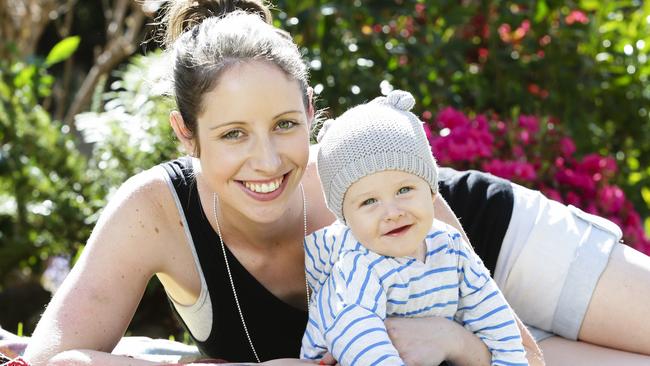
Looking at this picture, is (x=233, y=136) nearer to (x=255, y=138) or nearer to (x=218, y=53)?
(x=255, y=138)

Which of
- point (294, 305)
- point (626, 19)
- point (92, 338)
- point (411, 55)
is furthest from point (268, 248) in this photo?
point (626, 19)

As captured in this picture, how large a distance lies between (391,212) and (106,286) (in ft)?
2.65

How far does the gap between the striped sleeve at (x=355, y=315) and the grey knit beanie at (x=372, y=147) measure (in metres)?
0.17

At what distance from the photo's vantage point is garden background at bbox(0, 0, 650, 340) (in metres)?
4.21

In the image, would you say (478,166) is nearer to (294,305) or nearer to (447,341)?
(294,305)

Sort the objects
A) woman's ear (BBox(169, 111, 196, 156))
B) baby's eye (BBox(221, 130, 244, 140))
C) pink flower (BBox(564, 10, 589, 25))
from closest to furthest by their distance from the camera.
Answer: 1. baby's eye (BBox(221, 130, 244, 140))
2. woman's ear (BBox(169, 111, 196, 156))
3. pink flower (BBox(564, 10, 589, 25))

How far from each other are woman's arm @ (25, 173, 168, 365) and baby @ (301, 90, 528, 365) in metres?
0.51

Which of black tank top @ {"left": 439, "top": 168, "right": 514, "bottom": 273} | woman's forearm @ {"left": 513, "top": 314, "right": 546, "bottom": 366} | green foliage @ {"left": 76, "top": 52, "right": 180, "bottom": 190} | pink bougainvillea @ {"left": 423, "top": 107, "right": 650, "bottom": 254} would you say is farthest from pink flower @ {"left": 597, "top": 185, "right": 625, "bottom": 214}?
green foliage @ {"left": 76, "top": 52, "right": 180, "bottom": 190}

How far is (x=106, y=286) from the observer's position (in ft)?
8.37

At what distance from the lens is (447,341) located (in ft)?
7.63

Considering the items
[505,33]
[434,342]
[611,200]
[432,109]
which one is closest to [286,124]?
[434,342]

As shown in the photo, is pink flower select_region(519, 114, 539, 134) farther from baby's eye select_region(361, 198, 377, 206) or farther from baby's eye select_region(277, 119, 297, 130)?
baby's eye select_region(361, 198, 377, 206)

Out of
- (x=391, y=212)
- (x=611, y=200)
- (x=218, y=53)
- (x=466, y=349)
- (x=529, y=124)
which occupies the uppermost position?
(x=218, y=53)

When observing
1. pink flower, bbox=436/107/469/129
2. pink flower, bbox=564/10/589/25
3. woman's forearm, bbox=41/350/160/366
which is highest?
pink flower, bbox=564/10/589/25
